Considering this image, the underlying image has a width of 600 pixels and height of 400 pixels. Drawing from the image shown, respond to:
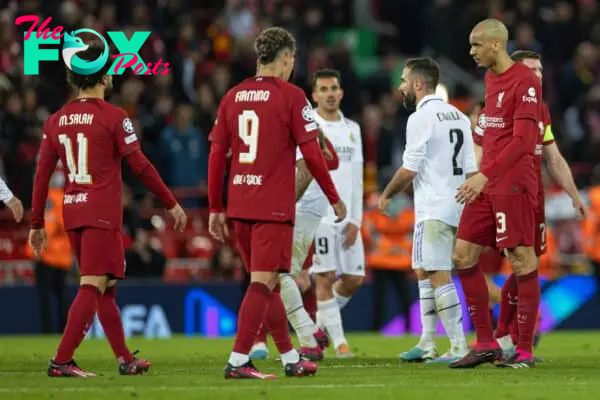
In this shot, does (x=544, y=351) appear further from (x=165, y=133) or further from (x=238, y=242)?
(x=165, y=133)

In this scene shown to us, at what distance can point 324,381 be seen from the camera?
10086 millimetres

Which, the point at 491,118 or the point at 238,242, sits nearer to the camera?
the point at 238,242

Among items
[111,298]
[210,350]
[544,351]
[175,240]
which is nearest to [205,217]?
[175,240]

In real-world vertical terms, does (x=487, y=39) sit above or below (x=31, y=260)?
above

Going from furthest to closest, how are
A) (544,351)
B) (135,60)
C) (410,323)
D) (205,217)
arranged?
(135,60)
(205,217)
(410,323)
(544,351)

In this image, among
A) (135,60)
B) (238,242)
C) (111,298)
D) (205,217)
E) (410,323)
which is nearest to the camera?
(238,242)

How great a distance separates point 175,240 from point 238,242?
10.5m

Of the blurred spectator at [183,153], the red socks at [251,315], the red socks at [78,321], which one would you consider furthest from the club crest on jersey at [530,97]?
the blurred spectator at [183,153]

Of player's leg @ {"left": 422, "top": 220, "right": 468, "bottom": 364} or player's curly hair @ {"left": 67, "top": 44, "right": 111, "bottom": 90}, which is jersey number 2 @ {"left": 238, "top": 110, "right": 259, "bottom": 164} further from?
player's leg @ {"left": 422, "top": 220, "right": 468, "bottom": 364}

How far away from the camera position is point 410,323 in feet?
62.9

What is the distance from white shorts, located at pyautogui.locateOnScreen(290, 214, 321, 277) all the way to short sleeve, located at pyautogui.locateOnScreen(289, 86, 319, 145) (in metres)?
2.62

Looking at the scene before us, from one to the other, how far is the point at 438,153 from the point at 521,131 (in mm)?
1332

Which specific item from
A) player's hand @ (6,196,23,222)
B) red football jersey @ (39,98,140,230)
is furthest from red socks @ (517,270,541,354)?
player's hand @ (6,196,23,222)

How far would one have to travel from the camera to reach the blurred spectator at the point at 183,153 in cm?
2097
